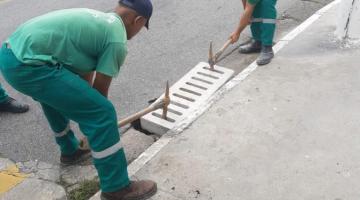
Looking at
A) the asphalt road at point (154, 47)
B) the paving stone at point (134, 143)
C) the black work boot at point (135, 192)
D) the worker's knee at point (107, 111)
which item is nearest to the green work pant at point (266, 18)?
the asphalt road at point (154, 47)

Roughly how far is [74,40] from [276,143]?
5.71 feet

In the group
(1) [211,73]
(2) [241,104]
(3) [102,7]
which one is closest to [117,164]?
(2) [241,104]

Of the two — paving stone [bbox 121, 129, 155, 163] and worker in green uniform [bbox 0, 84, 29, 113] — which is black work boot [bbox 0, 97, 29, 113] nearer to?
worker in green uniform [bbox 0, 84, 29, 113]

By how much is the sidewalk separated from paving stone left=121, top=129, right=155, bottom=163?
295mm

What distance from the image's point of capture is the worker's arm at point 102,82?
2673mm

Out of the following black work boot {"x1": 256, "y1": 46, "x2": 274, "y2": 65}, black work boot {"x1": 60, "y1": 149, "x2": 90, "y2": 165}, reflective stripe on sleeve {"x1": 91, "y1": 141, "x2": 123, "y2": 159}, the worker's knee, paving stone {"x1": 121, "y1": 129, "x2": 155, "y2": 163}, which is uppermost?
the worker's knee

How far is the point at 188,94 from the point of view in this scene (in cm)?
420

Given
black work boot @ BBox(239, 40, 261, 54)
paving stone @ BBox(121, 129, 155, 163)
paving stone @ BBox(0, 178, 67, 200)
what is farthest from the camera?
black work boot @ BBox(239, 40, 261, 54)

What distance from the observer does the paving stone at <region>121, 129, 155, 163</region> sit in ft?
11.9

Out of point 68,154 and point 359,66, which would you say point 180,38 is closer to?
point 359,66

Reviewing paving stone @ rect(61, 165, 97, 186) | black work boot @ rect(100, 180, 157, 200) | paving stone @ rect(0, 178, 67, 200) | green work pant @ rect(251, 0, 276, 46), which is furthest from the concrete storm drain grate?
paving stone @ rect(0, 178, 67, 200)

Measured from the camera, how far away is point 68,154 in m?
3.43

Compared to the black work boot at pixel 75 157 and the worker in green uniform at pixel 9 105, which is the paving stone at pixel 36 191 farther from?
the worker in green uniform at pixel 9 105

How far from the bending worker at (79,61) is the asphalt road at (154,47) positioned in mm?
1045
